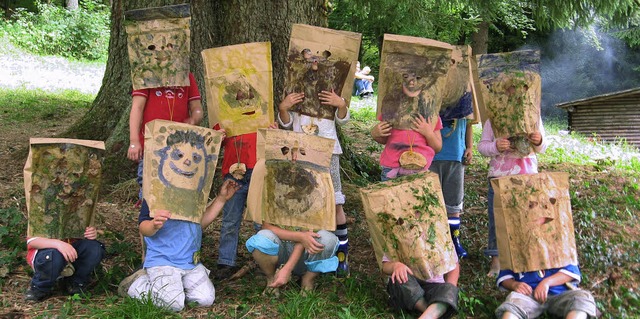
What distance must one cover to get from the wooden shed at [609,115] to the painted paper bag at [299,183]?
40.0 ft

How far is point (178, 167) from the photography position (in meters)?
3.57

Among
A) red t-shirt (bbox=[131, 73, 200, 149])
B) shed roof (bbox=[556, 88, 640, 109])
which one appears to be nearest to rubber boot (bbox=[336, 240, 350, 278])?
red t-shirt (bbox=[131, 73, 200, 149])

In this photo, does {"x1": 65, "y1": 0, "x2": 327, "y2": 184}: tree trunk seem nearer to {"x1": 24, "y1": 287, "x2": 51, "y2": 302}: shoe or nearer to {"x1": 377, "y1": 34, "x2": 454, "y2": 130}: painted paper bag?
{"x1": 377, "y1": 34, "x2": 454, "y2": 130}: painted paper bag

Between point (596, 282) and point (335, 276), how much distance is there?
1.68 meters

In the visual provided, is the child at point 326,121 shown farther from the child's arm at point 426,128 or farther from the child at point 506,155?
the child at point 506,155

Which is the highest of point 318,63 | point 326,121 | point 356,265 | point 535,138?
point 318,63

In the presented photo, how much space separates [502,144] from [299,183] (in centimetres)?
132

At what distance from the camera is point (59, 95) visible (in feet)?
35.5

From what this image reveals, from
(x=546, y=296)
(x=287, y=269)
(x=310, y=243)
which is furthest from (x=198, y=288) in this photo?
(x=546, y=296)

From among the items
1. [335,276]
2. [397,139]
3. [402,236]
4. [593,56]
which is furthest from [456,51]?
[593,56]

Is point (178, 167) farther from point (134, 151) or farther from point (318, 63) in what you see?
point (318, 63)

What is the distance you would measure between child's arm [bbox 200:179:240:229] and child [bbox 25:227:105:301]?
2.12ft

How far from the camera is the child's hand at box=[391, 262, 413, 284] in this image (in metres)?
3.35

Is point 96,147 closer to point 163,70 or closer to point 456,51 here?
point 163,70
